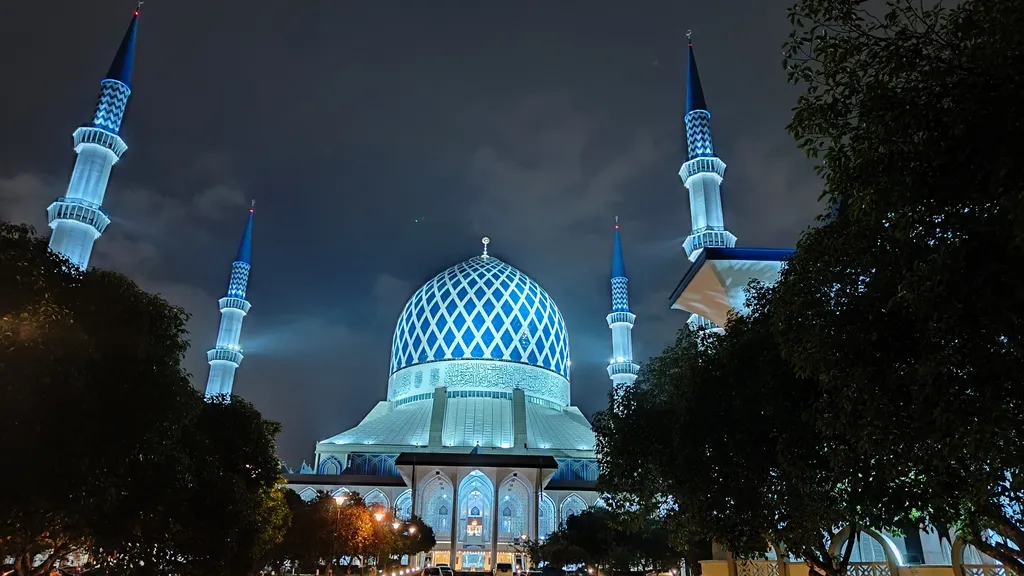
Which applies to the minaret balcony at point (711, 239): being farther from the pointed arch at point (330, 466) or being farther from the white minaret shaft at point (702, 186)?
the pointed arch at point (330, 466)

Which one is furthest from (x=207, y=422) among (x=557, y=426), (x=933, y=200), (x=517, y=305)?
(x=517, y=305)

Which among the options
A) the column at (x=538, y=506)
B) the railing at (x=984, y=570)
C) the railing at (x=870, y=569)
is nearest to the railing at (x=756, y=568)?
the railing at (x=870, y=569)

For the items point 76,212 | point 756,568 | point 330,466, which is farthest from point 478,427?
point 756,568

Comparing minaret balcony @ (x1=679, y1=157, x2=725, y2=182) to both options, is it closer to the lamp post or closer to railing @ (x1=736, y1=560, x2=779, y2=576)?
railing @ (x1=736, y1=560, x2=779, y2=576)

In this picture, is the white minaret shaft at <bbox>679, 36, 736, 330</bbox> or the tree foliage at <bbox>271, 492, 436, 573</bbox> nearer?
the tree foliage at <bbox>271, 492, 436, 573</bbox>

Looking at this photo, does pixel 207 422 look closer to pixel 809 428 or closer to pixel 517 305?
pixel 809 428

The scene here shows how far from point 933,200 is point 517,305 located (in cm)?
5083

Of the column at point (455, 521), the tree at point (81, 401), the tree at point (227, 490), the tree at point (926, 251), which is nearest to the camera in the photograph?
the tree at point (926, 251)

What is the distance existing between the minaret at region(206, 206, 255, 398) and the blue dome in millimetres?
13710

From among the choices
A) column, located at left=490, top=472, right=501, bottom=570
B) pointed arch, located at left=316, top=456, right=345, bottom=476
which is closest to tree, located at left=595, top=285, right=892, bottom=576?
column, located at left=490, top=472, right=501, bottom=570

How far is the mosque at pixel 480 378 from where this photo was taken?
1090 inches

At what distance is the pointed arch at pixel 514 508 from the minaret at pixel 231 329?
1904cm

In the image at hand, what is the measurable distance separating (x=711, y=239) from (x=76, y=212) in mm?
26488

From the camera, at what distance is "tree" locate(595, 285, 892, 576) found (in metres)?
8.70
